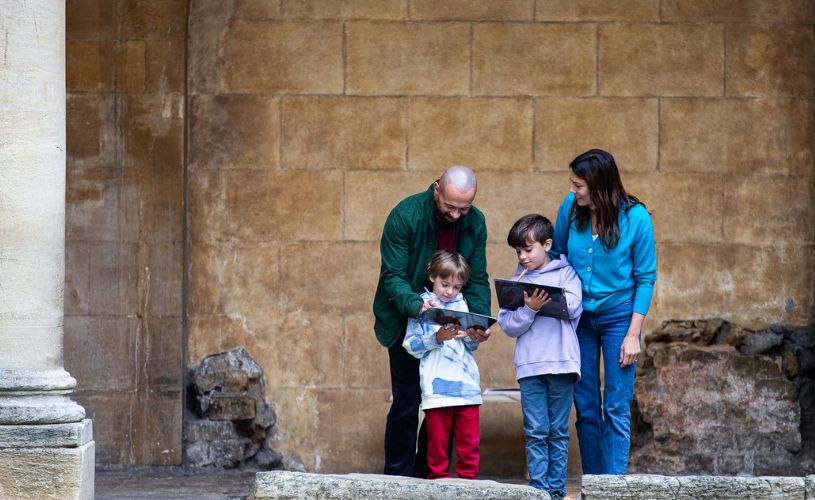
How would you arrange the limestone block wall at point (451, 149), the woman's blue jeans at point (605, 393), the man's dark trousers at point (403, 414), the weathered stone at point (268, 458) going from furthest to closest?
1. the limestone block wall at point (451, 149)
2. the weathered stone at point (268, 458)
3. the man's dark trousers at point (403, 414)
4. the woman's blue jeans at point (605, 393)

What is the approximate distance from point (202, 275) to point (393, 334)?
2243mm

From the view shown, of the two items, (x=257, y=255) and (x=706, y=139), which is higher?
(x=706, y=139)

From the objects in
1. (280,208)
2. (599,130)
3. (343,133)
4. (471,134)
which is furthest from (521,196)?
(280,208)

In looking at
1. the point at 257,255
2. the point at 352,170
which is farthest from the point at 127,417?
the point at 352,170

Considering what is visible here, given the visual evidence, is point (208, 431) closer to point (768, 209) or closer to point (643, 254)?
point (643, 254)

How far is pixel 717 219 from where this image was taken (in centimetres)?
877

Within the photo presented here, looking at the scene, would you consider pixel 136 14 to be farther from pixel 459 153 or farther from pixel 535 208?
pixel 535 208

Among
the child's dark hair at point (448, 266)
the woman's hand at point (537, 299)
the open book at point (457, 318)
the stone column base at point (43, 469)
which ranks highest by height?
the child's dark hair at point (448, 266)

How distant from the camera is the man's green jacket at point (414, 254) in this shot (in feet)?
22.1

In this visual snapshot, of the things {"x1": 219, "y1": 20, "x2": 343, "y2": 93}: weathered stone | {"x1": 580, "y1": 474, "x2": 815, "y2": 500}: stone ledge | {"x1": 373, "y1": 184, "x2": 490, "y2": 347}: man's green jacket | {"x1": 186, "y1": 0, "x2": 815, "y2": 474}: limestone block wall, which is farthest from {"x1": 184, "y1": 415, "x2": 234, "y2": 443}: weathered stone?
{"x1": 580, "y1": 474, "x2": 815, "y2": 500}: stone ledge

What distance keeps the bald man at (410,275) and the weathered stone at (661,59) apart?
2.38 metres

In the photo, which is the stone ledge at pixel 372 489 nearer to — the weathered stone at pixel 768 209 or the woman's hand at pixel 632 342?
the woman's hand at pixel 632 342

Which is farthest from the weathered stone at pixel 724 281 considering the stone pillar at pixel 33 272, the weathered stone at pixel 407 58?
the stone pillar at pixel 33 272

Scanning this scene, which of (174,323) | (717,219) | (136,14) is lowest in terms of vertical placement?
(174,323)
